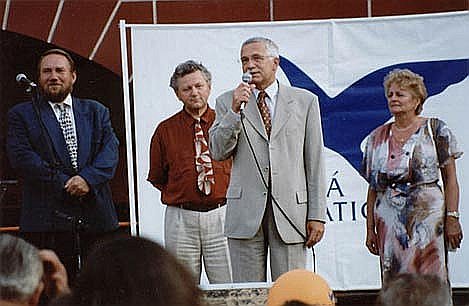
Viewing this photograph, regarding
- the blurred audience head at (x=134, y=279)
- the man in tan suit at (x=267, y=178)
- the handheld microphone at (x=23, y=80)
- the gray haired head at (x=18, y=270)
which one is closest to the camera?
the blurred audience head at (x=134, y=279)

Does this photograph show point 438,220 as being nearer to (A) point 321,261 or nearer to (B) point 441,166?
(B) point 441,166

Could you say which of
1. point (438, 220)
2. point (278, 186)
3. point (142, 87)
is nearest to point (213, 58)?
point (142, 87)

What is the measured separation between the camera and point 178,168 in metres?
4.51

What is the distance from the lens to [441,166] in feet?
14.9

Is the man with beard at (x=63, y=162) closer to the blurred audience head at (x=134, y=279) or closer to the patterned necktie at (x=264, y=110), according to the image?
the patterned necktie at (x=264, y=110)

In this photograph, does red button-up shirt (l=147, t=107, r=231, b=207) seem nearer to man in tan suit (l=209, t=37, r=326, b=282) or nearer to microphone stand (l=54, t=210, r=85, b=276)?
man in tan suit (l=209, t=37, r=326, b=282)

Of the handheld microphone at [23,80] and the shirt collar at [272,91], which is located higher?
the handheld microphone at [23,80]

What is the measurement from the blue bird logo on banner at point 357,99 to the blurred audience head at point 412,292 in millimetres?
2489

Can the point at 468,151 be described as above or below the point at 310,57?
below

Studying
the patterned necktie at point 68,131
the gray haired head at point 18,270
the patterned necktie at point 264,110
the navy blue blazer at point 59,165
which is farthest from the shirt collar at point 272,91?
the gray haired head at point 18,270

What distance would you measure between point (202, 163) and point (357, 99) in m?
0.75

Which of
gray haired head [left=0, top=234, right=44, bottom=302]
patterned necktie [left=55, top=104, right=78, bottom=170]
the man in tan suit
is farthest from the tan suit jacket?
gray haired head [left=0, top=234, right=44, bottom=302]

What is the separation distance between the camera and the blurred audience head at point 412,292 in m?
1.90

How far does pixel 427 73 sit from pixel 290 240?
3.18 ft
